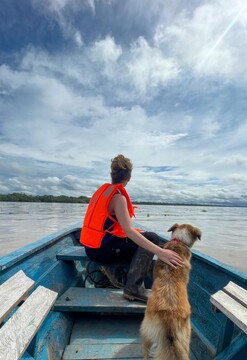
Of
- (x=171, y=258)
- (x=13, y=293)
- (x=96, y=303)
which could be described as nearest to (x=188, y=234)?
(x=171, y=258)

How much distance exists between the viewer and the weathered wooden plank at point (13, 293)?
1.66 meters

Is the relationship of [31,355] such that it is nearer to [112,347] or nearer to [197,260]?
[112,347]

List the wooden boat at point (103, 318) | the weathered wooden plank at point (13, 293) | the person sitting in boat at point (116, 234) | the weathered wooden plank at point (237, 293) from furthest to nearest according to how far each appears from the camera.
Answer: the person sitting in boat at point (116, 234), the wooden boat at point (103, 318), the weathered wooden plank at point (237, 293), the weathered wooden plank at point (13, 293)

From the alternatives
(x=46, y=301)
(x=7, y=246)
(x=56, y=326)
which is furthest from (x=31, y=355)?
(x=7, y=246)

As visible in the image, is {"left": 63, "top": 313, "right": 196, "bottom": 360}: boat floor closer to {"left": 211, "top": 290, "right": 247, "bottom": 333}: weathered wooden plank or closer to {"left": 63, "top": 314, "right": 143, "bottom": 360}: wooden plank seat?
{"left": 63, "top": 314, "right": 143, "bottom": 360}: wooden plank seat

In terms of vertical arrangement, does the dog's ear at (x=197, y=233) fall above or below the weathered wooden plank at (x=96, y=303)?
above

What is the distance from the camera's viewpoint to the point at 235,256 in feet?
36.4

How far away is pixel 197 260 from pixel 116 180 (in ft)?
5.56

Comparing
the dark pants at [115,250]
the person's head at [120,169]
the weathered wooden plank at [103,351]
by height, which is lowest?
the weathered wooden plank at [103,351]

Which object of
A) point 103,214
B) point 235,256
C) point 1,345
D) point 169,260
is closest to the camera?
point 1,345

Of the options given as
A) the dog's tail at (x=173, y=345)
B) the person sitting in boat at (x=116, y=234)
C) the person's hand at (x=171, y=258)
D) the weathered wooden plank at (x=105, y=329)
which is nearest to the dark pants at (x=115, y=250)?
the person sitting in boat at (x=116, y=234)

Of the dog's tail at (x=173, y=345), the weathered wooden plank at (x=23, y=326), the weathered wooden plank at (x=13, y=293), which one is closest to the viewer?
the weathered wooden plank at (x=23, y=326)

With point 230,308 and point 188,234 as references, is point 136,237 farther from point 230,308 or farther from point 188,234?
point 230,308

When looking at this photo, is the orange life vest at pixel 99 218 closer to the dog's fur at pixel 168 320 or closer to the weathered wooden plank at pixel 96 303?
the weathered wooden plank at pixel 96 303
